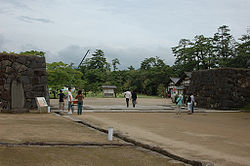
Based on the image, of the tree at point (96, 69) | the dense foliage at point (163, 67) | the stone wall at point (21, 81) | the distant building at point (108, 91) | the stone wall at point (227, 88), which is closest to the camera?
the stone wall at point (21, 81)

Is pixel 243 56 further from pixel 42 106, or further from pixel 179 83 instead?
pixel 42 106

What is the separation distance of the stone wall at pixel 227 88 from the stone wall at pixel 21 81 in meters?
13.8

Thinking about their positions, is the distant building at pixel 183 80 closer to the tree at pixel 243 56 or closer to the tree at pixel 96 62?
the tree at pixel 243 56

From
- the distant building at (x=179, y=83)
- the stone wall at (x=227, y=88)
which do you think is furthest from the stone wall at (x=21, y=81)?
the distant building at (x=179, y=83)

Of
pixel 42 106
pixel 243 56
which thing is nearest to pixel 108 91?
pixel 243 56

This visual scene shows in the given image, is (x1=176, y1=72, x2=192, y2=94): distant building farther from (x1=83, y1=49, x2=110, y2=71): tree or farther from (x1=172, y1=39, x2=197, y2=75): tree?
(x1=83, y1=49, x2=110, y2=71): tree

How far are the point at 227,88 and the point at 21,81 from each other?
51.9 ft

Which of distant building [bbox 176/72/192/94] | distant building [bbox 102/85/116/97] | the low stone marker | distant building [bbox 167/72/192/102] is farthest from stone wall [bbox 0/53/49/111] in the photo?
distant building [bbox 102/85/116/97]

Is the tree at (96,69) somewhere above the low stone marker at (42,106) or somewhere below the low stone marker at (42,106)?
above

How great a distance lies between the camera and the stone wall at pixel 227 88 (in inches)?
861

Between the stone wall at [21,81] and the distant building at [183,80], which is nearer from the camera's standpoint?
the stone wall at [21,81]

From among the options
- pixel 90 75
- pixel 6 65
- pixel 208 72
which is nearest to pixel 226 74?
pixel 208 72

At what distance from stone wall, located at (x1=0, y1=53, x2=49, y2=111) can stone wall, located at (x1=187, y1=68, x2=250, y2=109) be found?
1376cm

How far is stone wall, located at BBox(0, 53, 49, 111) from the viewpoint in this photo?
14656 mm
